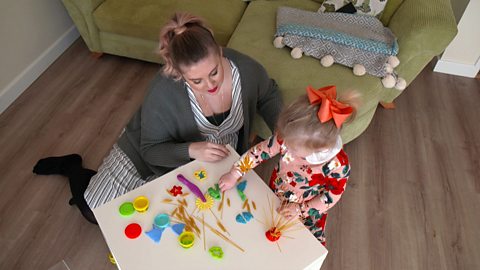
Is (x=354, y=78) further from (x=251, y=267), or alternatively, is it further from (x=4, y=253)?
(x=4, y=253)

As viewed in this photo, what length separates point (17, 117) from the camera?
6.57ft

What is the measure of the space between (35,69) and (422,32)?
7.20 ft

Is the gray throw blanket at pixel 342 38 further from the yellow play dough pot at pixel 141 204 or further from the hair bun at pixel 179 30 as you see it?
the yellow play dough pot at pixel 141 204

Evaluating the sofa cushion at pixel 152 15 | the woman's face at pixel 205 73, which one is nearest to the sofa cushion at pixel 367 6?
the sofa cushion at pixel 152 15

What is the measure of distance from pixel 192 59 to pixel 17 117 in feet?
4.98

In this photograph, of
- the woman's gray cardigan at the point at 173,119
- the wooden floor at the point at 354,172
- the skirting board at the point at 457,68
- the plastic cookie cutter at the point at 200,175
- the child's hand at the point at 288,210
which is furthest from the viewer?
the skirting board at the point at 457,68

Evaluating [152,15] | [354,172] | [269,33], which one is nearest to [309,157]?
[354,172]

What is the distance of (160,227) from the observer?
899 millimetres

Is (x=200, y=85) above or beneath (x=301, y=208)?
above

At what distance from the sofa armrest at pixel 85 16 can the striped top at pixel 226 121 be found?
1.27 m

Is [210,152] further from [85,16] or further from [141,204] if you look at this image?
[85,16]

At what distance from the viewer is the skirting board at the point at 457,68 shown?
2.38 meters

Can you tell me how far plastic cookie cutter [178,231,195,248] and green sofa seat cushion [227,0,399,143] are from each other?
2.62ft

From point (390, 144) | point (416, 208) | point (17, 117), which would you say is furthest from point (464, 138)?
point (17, 117)
